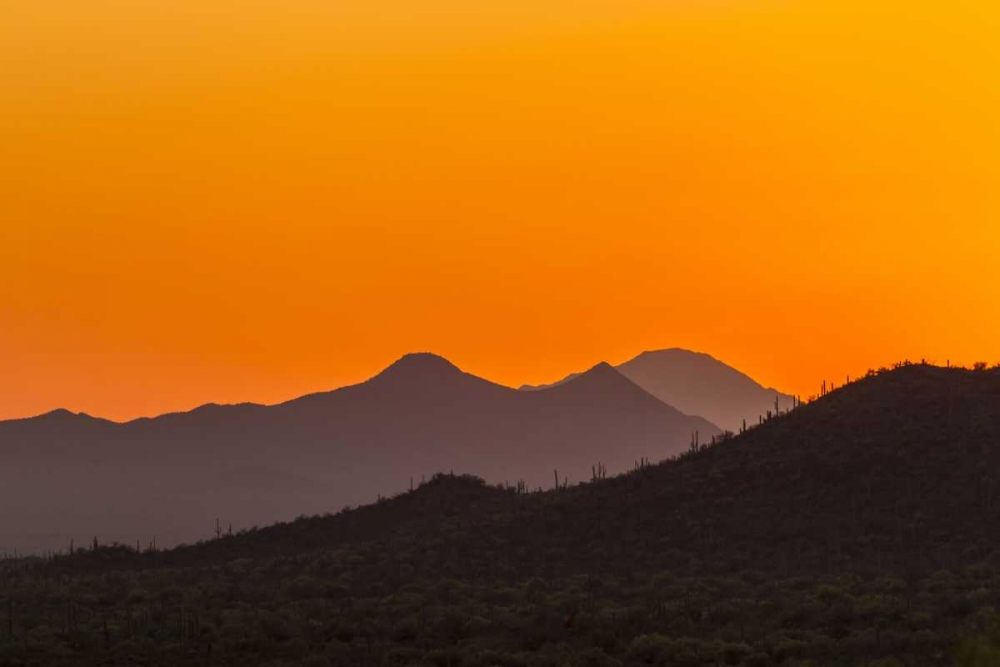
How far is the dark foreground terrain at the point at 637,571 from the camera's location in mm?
47250

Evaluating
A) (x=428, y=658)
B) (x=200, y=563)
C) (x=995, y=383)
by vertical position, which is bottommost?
(x=428, y=658)

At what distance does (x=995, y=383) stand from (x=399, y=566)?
41045 millimetres

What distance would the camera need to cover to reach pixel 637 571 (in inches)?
2734

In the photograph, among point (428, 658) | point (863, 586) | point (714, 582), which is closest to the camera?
point (428, 658)

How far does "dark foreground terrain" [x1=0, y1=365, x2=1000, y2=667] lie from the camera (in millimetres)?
47250

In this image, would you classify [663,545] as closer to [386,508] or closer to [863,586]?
[863,586]

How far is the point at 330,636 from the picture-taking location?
50375 millimetres

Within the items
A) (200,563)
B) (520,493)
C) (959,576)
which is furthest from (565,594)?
(520,493)

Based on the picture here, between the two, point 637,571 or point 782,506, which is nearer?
point 637,571

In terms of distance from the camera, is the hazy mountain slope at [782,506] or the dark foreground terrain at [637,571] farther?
the hazy mountain slope at [782,506]

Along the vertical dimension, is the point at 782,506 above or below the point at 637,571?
above

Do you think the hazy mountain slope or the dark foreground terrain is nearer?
the dark foreground terrain

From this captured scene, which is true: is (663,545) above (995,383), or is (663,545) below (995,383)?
below

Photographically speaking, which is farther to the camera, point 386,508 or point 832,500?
point 386,508
